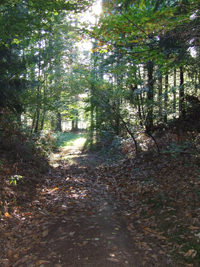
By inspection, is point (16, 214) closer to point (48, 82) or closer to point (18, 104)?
point (18, 104)

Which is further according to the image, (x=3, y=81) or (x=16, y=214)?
(x=3, y=81)

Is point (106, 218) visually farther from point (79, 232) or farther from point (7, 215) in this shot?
point (7, 215)

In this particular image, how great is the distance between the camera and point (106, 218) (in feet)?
16.4

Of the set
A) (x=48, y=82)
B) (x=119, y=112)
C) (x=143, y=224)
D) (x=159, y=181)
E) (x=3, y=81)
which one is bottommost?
(x=143, y=224)

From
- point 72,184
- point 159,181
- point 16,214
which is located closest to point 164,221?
point 159,181

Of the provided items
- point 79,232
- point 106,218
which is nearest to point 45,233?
point 79,232

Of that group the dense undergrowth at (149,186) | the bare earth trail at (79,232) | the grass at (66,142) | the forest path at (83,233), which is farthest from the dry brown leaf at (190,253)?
the grass at (66,142)

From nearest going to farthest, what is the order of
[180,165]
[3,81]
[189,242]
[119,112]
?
[189,242] → [180,165] → [3,81] → [119,112]

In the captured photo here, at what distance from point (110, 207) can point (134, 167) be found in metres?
3.36

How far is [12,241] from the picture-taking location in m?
3.95

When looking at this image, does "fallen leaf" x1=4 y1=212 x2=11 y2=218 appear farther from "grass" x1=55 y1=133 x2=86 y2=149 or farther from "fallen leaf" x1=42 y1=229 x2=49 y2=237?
"grass" x1=55 y1=133 x2=86 y2=149

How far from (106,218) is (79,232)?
90cm

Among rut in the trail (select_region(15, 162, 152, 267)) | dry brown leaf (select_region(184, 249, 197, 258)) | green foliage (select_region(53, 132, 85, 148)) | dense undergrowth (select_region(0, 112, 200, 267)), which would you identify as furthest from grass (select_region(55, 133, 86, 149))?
dry brown leaf (select_region(184, 249, 197, 258))

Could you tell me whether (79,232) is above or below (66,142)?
below
